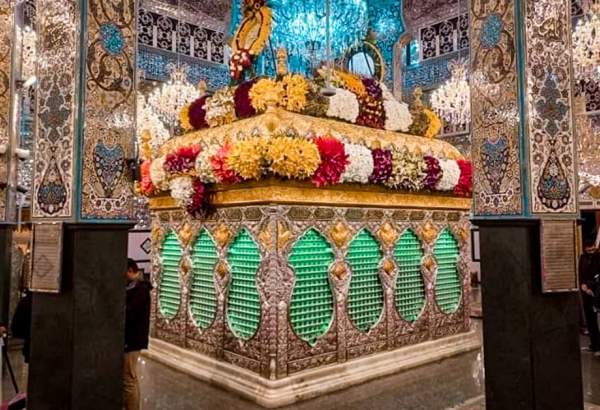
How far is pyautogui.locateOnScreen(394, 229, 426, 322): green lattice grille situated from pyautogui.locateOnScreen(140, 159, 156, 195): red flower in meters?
2.77

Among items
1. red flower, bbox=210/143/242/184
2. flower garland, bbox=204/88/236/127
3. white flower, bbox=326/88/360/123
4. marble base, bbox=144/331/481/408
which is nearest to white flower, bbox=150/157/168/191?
flower garland, bbox=204/88/236/127

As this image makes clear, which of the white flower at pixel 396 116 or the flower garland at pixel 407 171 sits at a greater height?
the white flower at pixel 396 116

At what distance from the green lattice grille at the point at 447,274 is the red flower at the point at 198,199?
2.63m

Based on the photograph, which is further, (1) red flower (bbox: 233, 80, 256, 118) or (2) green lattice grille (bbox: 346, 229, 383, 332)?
(2) green lattice grille (bbox: 346, 229, 383, 332)

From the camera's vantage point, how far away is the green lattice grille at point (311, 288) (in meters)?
4.05

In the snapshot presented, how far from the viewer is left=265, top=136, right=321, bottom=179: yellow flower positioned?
3.75 metres

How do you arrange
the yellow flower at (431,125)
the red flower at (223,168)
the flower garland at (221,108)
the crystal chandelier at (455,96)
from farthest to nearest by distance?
the crystal chandelier at (455,96) → the yellow flower at (431,125) → the flower garland at (221,108) → the red flower at (223,168)

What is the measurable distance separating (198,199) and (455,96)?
626 centimetres

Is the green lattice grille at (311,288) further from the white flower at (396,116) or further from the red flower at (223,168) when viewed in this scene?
the white flower at (396,116)

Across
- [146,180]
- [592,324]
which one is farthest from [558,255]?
[146,180]

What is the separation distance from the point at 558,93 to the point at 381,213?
7.55ft

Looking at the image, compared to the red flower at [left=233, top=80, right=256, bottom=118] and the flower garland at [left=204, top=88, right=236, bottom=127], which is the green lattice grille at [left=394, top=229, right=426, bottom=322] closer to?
the red flower at [left=233, top=80, right=256, bottom=118]

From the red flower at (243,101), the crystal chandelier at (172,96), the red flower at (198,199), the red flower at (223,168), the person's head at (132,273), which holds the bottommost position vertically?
the person's head at (132,273)

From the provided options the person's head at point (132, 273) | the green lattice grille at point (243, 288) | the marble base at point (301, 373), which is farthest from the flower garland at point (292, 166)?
the marble base at point (301, 373)
